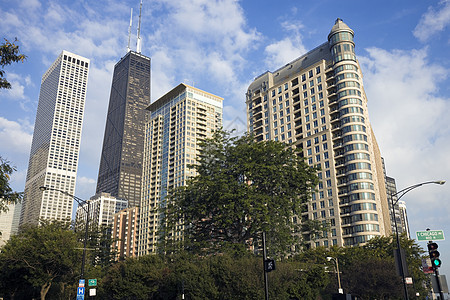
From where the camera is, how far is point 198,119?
608 feet

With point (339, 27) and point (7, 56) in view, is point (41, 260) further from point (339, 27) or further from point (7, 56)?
point (339, 27)

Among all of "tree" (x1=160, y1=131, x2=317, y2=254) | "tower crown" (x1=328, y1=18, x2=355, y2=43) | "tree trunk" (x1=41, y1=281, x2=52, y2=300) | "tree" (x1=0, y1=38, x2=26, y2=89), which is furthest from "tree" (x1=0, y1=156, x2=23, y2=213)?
"tower crown" (x1=328, y1=18, x2=355, y2=43)

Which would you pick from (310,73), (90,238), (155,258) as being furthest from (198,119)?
(155,258)

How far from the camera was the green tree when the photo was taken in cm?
4188

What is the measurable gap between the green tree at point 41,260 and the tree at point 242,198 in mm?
12492

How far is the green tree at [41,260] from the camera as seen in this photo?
41875 millimetres

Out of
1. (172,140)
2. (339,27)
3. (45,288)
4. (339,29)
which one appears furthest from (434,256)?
(172,140)

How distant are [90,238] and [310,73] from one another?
251 feet

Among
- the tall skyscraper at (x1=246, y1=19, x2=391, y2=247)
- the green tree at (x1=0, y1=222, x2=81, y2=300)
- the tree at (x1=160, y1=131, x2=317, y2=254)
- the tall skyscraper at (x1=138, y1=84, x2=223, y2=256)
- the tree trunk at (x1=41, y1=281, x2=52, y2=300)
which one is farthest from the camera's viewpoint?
the tall skyscraper at (x1=138, y1=84, x2=223, y2=256)

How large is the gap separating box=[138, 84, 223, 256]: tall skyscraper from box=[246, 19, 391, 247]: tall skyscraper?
5648 centimetres

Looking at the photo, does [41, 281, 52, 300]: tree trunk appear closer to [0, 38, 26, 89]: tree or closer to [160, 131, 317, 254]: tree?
[160, 131, 317, 254]: tree

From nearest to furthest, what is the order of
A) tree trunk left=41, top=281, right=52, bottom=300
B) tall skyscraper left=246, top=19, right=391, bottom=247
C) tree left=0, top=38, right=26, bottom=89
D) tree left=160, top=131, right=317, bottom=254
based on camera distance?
1. tree left=0, top=38, right=26, bottom=89
2. tree left=160, top=131, right=317, bottom=254
3. tree trunk left=41, top=281, right=52, bottom=300
4. tall skyscraper left=246, top=19, right=391, bottom=247

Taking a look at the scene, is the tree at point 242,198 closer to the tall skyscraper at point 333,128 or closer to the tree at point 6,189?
the tree at point 6,189

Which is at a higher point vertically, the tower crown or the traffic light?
the tower crown
